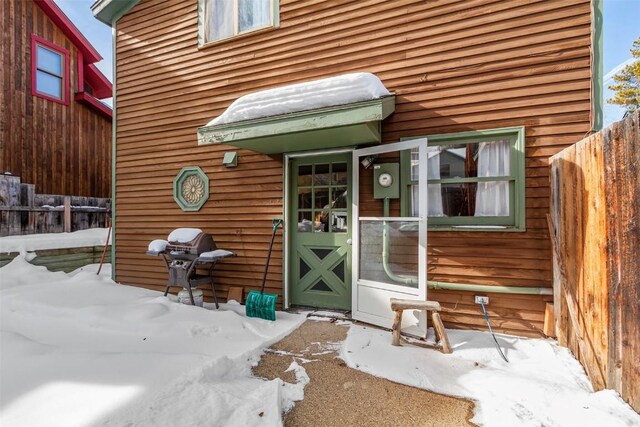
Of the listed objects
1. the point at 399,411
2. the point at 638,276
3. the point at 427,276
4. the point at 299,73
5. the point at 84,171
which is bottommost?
the point at 399,411

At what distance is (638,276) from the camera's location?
1.80 meters

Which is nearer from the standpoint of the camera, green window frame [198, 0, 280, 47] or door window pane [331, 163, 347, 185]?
door window pane [331, 163, 347, 185]

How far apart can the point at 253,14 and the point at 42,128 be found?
269 inches

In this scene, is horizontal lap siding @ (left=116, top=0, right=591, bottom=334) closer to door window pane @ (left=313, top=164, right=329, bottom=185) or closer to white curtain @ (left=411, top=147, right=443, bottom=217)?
white curtain @ (left=411, top=147, right=443, bottom=217)

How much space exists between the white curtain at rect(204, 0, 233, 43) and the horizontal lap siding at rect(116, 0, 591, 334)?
0.65 ft

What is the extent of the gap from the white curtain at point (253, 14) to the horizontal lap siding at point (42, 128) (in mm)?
6414

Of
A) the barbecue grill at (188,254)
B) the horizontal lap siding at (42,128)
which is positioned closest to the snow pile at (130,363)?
the barbecue grill at (188,254)

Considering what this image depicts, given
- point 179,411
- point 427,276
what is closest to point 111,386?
point 179,411

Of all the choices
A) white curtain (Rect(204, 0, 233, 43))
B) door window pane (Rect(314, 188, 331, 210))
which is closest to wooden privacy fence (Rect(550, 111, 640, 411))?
door window pane (Rect(314, 188, 331, 210))

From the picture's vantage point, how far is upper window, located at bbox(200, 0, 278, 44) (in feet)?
14.7

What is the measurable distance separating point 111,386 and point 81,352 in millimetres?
750

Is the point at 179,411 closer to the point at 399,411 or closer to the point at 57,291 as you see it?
the point at 399,411

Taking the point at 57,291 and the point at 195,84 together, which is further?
the point at 195,84

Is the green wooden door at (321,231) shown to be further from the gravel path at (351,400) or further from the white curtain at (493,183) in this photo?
the white curtain at (493,183)
